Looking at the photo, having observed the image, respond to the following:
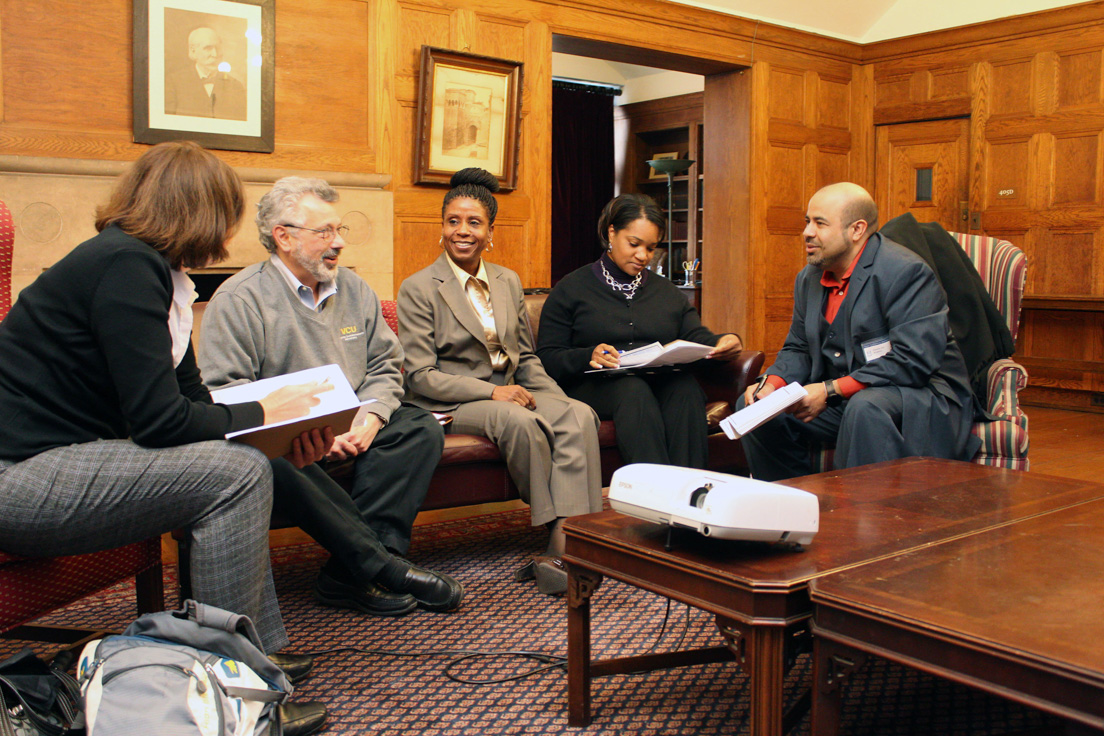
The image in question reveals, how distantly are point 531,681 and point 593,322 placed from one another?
1.56 m

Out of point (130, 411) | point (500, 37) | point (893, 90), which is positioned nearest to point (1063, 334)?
point (893, 90)

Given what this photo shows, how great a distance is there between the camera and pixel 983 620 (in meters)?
1.21

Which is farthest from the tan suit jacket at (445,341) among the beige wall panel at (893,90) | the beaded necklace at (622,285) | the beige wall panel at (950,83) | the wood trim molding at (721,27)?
the beige wall panel at (893,90)

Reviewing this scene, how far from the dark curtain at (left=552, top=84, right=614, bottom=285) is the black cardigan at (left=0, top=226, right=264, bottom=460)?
26.0ft

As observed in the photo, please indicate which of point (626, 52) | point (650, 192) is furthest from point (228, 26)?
point (650, 192)

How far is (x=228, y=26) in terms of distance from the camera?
15.0 ft

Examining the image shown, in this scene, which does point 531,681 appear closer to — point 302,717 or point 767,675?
point 302,717

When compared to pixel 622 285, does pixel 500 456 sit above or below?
below

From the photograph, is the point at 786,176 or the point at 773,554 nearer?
the point at 773,554

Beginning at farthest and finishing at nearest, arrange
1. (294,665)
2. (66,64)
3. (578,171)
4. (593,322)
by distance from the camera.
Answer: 1. (578,171)
2. (66,64)
3. (593,322)
4. (294,665)

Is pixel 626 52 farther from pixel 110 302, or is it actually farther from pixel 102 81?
pixel 110 302

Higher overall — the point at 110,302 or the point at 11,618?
the point at 110,302

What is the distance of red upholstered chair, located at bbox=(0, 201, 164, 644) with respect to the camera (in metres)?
1.66

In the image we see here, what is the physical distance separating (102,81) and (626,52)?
3.50 meters
